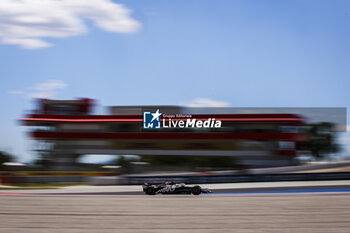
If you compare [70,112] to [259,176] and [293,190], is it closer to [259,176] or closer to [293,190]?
[259,176]

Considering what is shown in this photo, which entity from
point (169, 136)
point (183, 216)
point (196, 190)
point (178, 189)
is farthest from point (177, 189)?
point (169, 136)

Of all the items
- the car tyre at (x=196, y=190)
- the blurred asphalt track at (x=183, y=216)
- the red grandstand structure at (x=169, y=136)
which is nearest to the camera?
the blurred asphalt track at (x=183, y=216)

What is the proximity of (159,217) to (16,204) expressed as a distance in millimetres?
6468

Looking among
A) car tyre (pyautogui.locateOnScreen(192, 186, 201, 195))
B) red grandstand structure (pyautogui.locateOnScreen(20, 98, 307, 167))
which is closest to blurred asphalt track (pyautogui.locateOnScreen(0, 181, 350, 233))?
car tyre (pyautogui.locateOnScreen(192, 186, 201, 195))

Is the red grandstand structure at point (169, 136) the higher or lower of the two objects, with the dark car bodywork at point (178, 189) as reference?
higher

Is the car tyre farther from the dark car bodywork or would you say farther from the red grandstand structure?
the red grandstand structure

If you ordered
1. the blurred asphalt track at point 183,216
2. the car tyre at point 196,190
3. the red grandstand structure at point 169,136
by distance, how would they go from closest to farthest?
the blurred asphalt track at point 183,216, the car tyre at point 196,190, the red grandstand structure at point 169,136

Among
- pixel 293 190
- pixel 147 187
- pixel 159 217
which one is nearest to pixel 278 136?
pixel 293 190

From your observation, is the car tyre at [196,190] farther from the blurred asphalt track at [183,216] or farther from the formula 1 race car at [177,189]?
the blurred asphalt track at [183,216]

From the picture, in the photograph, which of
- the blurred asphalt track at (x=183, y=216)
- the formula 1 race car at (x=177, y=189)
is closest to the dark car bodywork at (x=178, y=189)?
the formula 1 race car at (x=177, y=189)

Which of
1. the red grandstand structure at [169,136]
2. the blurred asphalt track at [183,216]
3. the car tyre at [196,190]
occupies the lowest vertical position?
the blurred asphalt track at [183,216]

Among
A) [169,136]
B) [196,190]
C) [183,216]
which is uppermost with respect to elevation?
[169,136]

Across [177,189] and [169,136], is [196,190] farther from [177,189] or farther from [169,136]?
[169,136]

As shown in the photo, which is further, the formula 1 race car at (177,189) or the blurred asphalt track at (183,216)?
the formula 1 race car at (177,189)
